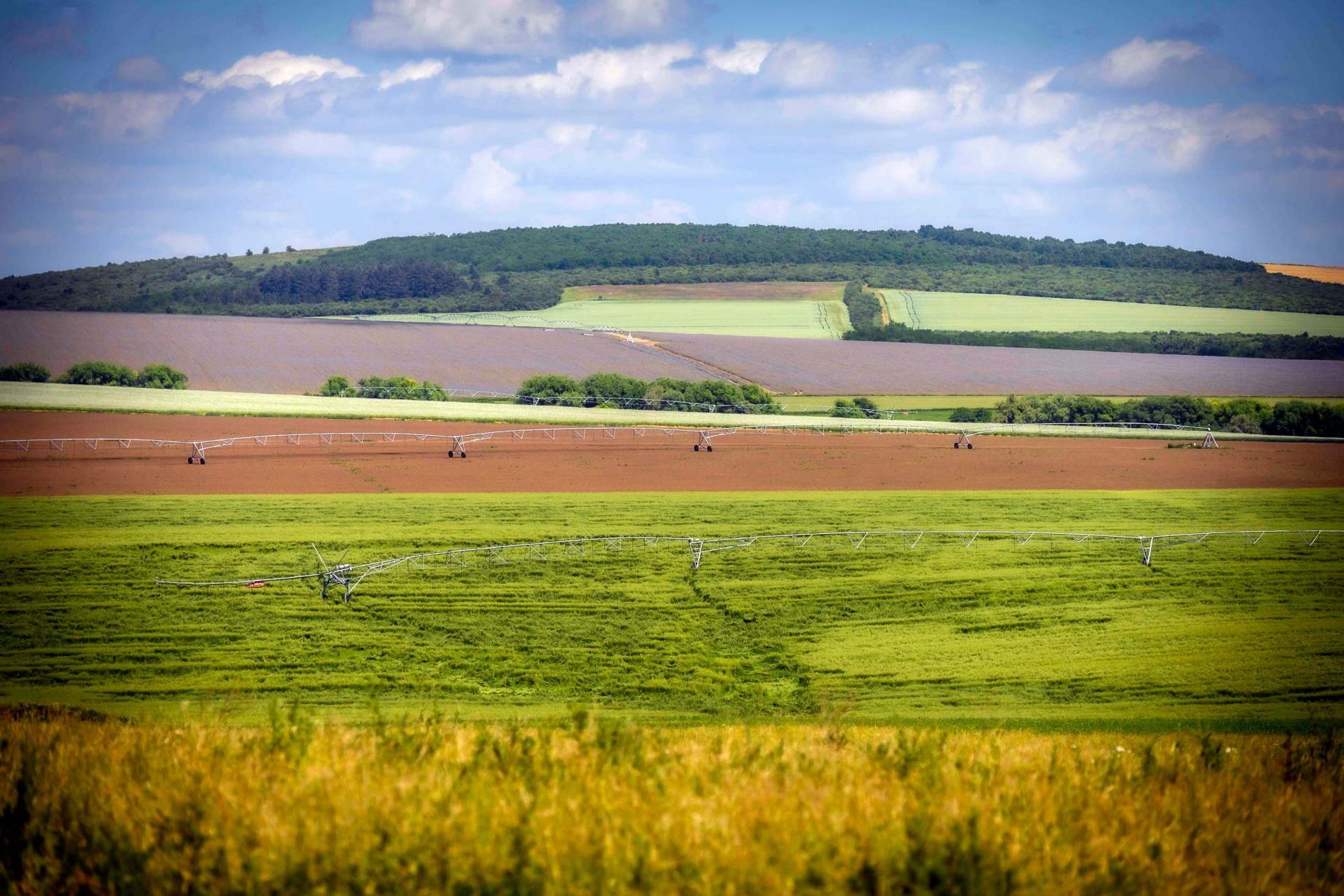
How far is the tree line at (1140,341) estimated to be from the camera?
1881 inches

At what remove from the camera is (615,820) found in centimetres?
579

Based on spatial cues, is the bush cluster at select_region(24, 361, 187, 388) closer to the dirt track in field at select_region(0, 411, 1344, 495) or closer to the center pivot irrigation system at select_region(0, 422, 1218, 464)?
the dirt track in field at select_region(0, 411, 1344, 495)

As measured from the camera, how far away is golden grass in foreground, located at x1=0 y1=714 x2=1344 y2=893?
550 centimetres

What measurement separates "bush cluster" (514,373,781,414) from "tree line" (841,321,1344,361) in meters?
15.3

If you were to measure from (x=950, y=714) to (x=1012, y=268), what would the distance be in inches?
2743

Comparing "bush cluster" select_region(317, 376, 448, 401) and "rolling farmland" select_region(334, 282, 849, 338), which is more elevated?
"rolling farmland" select_region(334, 282, 849, 338)

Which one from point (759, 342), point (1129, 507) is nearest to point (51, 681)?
point (1129, 507)

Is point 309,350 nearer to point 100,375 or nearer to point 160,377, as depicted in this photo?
point 160,377

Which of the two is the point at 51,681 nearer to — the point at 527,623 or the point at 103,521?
the point at 527,623

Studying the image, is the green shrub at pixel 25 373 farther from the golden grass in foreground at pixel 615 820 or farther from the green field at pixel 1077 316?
the green field at pixel 1077 316

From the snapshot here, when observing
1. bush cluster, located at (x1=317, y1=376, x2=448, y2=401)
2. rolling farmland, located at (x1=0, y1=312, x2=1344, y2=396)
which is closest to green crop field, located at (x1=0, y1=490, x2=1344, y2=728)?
rolling farmland, located at (x1=0, y1=312, x2=1344, y2=396)

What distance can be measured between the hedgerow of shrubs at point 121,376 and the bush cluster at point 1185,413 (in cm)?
4352

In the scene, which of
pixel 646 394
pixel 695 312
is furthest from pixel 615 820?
pixel 695 312

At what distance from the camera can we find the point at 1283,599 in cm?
2850
